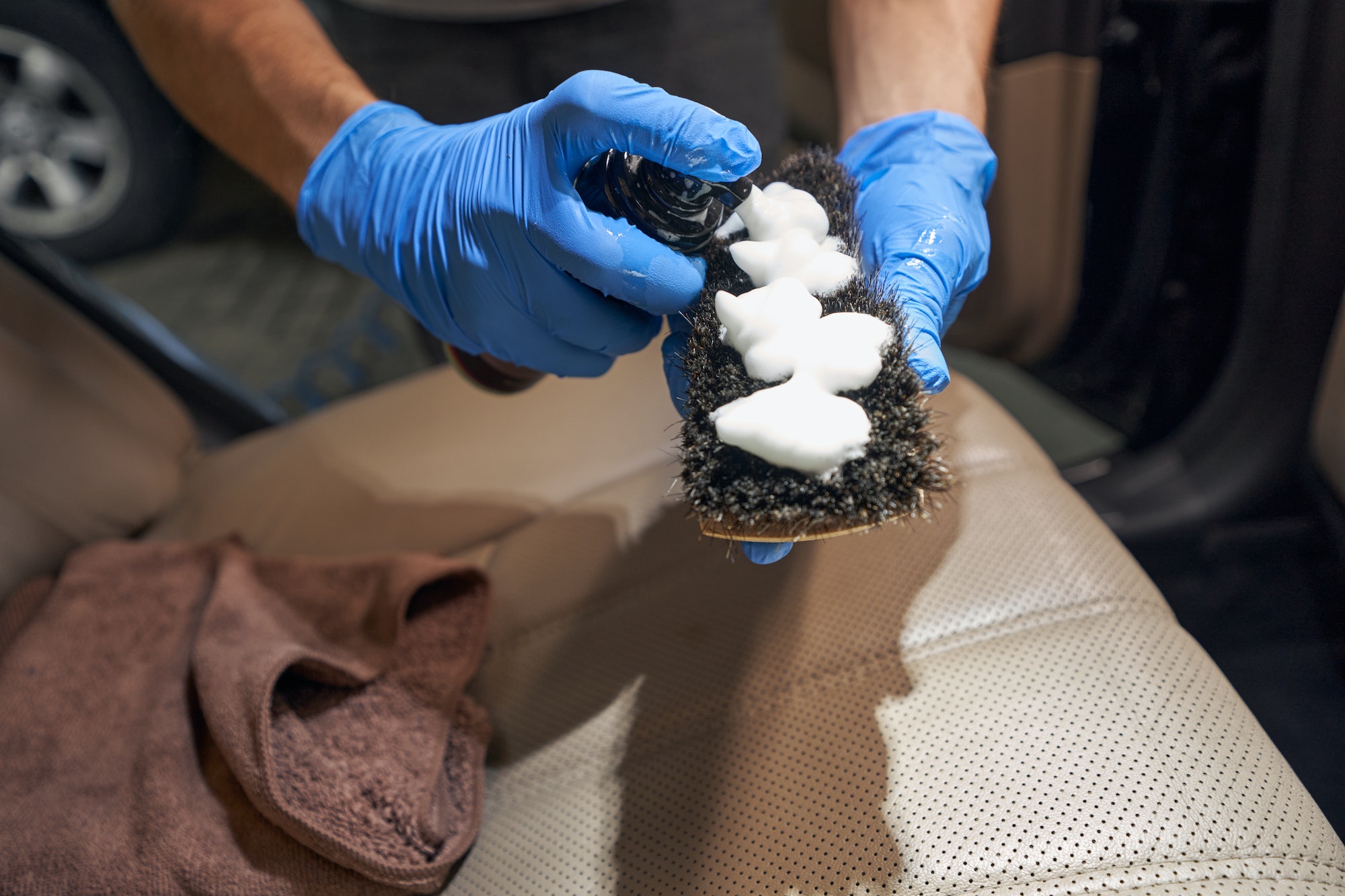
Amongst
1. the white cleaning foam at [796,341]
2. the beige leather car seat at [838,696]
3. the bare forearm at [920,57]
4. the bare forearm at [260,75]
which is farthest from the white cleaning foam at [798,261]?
the bare forearm at [260,75]

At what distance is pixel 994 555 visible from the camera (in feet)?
2.48

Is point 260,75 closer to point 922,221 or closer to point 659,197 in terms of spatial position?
point 659,197

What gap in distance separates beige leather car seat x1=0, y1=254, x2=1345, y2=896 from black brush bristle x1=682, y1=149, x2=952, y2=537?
0.12 m

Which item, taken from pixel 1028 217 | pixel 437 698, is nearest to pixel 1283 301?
pixel 1028 217

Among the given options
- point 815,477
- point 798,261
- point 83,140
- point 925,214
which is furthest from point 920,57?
point 83,140

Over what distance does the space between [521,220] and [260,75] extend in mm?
439

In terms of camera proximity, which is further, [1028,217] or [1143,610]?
[1028,217]

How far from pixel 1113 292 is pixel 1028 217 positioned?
8.5 inches

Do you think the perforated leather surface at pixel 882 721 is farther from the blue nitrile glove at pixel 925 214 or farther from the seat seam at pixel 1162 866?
the blue nitrile glove at pixel 925 214

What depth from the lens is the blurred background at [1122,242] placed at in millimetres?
979

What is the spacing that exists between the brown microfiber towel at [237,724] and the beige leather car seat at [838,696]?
0.08 meters

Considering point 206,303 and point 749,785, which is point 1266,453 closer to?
point 749,785

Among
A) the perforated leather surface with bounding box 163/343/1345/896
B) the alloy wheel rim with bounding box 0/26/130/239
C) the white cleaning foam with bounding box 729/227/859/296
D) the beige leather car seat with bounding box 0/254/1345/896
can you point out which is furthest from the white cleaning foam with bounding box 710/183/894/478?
the alloy wheel rim with bounding box 0/26/130/239

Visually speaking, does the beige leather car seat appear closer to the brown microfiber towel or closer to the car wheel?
the brown microfiber towel
